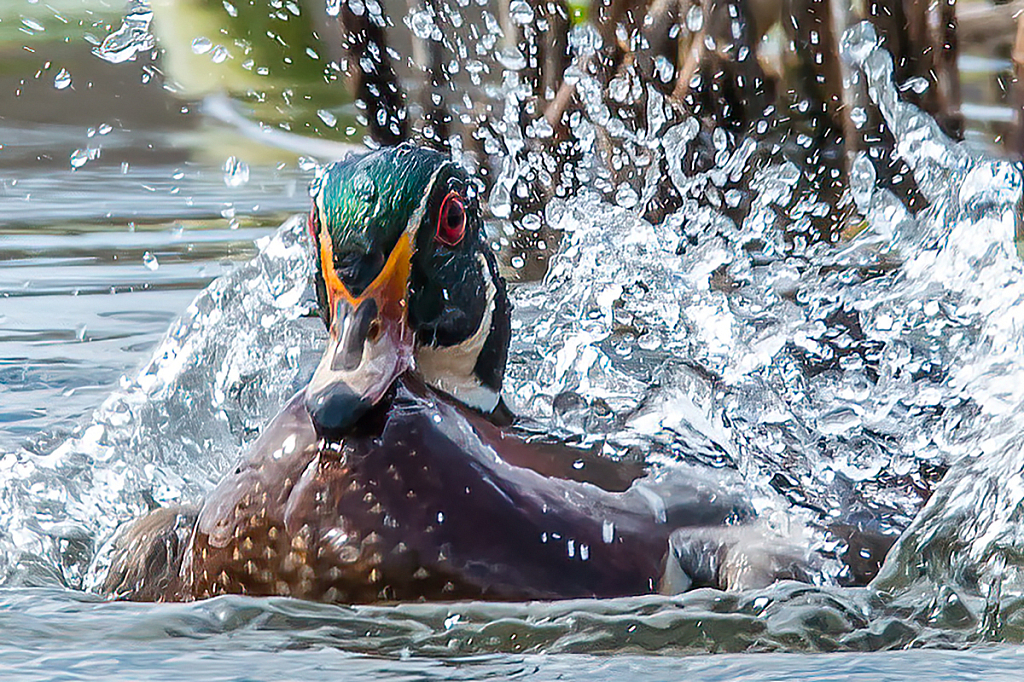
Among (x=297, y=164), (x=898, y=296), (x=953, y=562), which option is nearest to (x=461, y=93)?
(x=898, y=296)

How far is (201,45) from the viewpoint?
13.0ft

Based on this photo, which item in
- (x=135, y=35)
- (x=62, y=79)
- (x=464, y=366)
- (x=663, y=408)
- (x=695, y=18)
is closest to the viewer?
(x=464, y=366)

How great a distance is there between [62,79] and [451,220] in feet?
17.7

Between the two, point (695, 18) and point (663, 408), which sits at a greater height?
point (695, 18)

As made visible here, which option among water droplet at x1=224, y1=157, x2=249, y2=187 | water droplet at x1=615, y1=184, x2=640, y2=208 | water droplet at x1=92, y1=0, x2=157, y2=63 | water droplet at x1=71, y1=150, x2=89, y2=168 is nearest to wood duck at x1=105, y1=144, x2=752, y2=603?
water droplet at x1=615, y1=184, x2=640, y2=208

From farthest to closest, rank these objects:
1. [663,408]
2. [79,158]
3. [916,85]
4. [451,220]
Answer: [79,158] → [916,85] → [663,408] → [451,220]

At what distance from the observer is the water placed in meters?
2.10

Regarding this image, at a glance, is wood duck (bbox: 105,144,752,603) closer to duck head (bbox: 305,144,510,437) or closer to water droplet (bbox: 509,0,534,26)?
duck head (bbox: 305,144,510,437)

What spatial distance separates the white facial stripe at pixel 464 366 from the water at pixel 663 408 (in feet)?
0.61

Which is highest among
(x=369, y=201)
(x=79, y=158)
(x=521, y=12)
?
(x=79, y=158)

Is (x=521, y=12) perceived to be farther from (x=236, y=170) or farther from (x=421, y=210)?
(x=236, y=170)

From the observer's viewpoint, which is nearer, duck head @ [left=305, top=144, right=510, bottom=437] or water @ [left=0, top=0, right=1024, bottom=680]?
water @ [left=0, top=0, right=1024, bottom=680]

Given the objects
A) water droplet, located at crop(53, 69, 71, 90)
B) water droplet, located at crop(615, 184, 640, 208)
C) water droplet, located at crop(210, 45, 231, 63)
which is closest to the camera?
water droplet, located at crop(615, 184, 640, 208)

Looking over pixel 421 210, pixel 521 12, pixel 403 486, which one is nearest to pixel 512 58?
pixel 521 12
